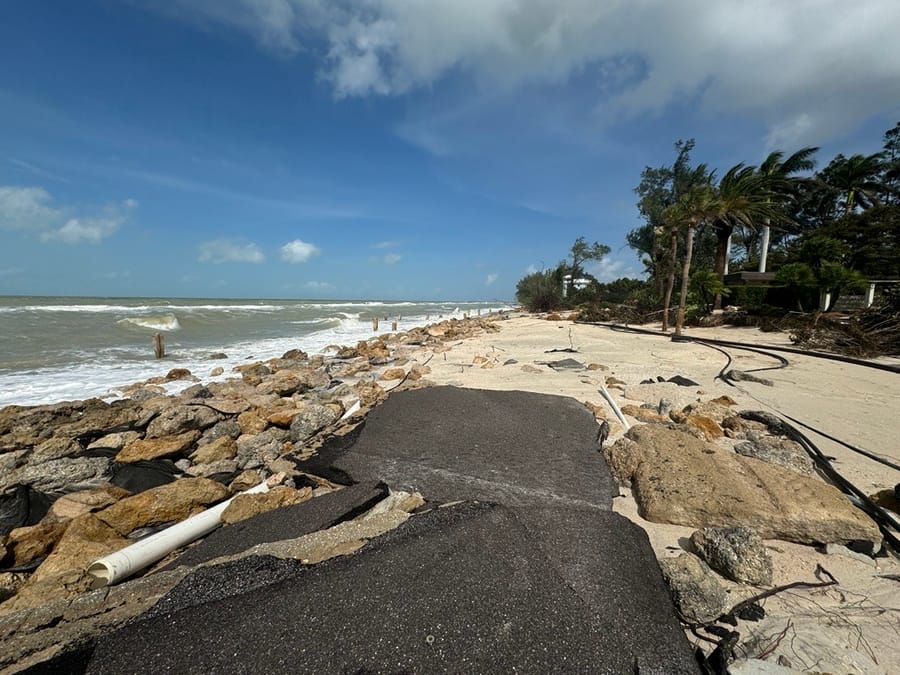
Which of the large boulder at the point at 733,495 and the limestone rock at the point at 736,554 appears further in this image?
the large boulder at the point at 733,495

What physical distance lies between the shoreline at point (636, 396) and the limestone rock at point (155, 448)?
186 mm

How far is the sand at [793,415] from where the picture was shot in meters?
1.60

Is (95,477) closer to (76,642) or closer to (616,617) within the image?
(76,642)

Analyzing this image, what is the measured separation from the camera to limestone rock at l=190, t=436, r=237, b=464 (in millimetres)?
3995

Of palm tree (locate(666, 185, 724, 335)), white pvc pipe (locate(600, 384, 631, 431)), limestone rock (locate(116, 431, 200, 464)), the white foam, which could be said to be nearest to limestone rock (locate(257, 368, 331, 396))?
limestone rock (locate(116, 431, 200, 464))

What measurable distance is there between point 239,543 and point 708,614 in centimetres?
275

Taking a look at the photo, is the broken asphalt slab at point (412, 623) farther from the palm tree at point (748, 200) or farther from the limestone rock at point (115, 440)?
the palm tree at point (748, 200)

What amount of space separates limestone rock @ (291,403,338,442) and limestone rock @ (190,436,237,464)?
68cm

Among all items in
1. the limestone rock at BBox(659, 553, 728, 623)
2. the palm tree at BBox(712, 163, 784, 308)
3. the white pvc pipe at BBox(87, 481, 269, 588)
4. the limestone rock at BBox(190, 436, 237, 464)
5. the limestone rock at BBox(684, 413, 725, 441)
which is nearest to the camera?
the limestone rock at BBox(659, 553, 728, 623)

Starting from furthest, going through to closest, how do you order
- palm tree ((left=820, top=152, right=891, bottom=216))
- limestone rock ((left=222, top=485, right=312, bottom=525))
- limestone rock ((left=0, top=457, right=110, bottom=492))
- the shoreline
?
1. palm tree ((left=820, top=152, right=891, bottom=216))
2. limestone rock ((left=0, top=457, right=110, bottom=492))
3. limestone rock ((left=222, top=485, right=312, bottom=525))
4. the shoreline

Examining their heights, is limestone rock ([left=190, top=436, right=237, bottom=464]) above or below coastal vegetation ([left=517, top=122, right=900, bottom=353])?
below

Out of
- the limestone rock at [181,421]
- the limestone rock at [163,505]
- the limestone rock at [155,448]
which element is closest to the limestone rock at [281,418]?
the limestone rock at [181,421]

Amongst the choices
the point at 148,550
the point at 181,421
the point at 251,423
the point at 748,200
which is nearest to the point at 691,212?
the point at 748,200

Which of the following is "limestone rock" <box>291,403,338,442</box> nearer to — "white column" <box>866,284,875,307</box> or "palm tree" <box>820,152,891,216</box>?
"white column" <box>866,284,875,307</box>
